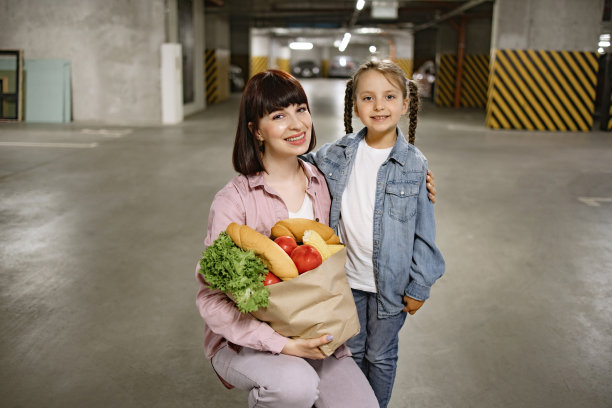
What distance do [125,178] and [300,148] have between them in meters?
4.92

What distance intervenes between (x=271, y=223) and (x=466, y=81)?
16804 mm

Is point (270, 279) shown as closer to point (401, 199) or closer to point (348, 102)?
point (401, 199)

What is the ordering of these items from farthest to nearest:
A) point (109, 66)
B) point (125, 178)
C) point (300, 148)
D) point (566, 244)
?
point (109, 66) < point (125, 178) < point (566, 244) < point (300, 148)

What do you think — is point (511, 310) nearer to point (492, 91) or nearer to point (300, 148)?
point (300, 148)

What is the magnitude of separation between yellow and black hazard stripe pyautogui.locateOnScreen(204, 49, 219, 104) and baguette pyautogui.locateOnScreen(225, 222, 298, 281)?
51.1 feet

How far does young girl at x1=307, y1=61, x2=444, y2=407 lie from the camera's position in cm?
171

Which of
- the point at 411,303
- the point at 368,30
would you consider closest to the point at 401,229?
the point at 411,303

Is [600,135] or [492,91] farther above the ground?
[492,91]

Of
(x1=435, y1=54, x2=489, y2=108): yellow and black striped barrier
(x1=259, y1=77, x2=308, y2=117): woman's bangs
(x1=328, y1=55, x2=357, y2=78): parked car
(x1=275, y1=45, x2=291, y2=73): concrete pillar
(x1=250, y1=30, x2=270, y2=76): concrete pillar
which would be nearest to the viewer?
(x1=259, y1=77, x2=308, y2=117): woman's bangs

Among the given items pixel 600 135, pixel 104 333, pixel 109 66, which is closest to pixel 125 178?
pixel 104 333

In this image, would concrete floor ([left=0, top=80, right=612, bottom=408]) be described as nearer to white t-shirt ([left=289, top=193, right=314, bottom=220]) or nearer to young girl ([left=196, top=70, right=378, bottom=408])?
young girl ([left=196, top=70, right=378, bottom=408])

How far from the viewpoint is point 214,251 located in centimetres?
136

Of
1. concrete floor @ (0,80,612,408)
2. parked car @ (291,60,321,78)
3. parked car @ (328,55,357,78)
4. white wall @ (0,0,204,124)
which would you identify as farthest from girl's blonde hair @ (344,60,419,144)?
parked car @ (291,60,321,78)

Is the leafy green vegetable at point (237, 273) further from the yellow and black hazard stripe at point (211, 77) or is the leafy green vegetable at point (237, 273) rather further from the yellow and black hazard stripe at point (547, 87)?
the yellow and black hazard stripe at point (211, 77)
